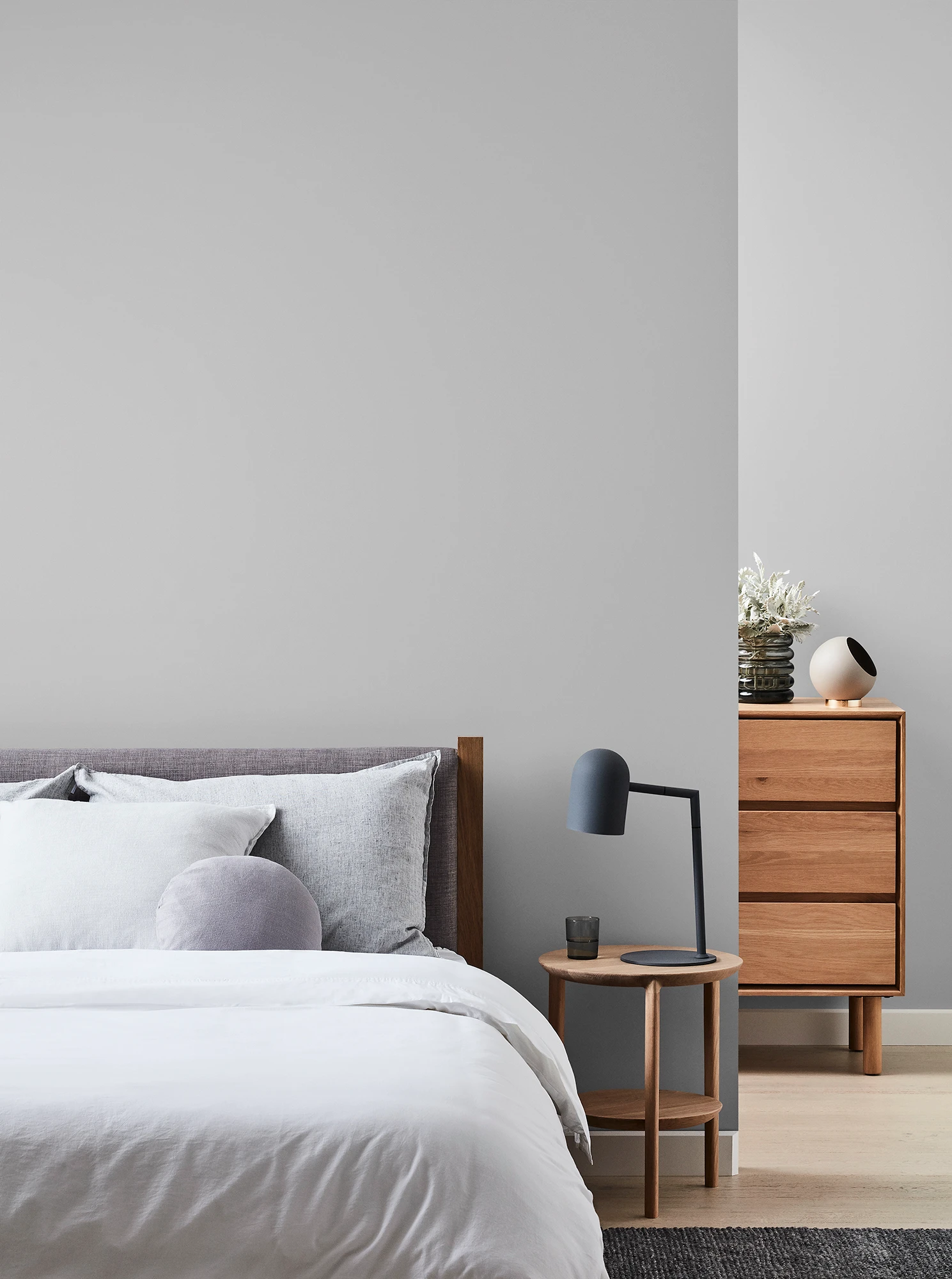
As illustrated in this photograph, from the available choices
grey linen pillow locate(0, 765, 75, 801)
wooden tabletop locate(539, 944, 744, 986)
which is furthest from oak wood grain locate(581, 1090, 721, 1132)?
grey linen pillow locate(0, 765, 75, 801)

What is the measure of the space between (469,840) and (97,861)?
2.88 ft

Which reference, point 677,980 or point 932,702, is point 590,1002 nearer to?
point 677,980

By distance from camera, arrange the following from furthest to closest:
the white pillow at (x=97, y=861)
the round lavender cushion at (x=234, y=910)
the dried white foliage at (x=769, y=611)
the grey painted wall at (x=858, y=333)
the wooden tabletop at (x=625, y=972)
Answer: the grey painted wall at (x=858, y=333) < the dried white foliage at (x=769, y=611) < the wooden tabletop at (x=625, y=972) < the white pillow at (x=97, y=861) < the round lavender cushion at (x=234, y=910)

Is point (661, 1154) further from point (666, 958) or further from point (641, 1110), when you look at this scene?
point (666, 958)

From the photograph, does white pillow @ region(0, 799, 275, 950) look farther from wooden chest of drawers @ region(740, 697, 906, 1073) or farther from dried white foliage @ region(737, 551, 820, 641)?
dried white foliage @ region(737, 551, 820, 641)

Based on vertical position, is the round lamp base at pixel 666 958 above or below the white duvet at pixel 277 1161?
below

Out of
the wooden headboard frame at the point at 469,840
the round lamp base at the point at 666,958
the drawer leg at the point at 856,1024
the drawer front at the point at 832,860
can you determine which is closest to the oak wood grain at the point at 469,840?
the wooden headboard frame at the point at 469,840

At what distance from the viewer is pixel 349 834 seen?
2.64 metres

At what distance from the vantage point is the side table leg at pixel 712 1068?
2740mm

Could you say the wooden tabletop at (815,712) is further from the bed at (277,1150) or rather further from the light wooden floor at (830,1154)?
the bed at (277,1150)

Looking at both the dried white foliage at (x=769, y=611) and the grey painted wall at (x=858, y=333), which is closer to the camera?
the dried white foliage at (x=769, y=611)

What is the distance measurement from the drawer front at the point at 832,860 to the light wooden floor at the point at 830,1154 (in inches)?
23.0

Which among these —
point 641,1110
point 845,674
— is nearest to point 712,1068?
point 641,1110

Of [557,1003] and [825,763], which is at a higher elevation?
[825,763]
